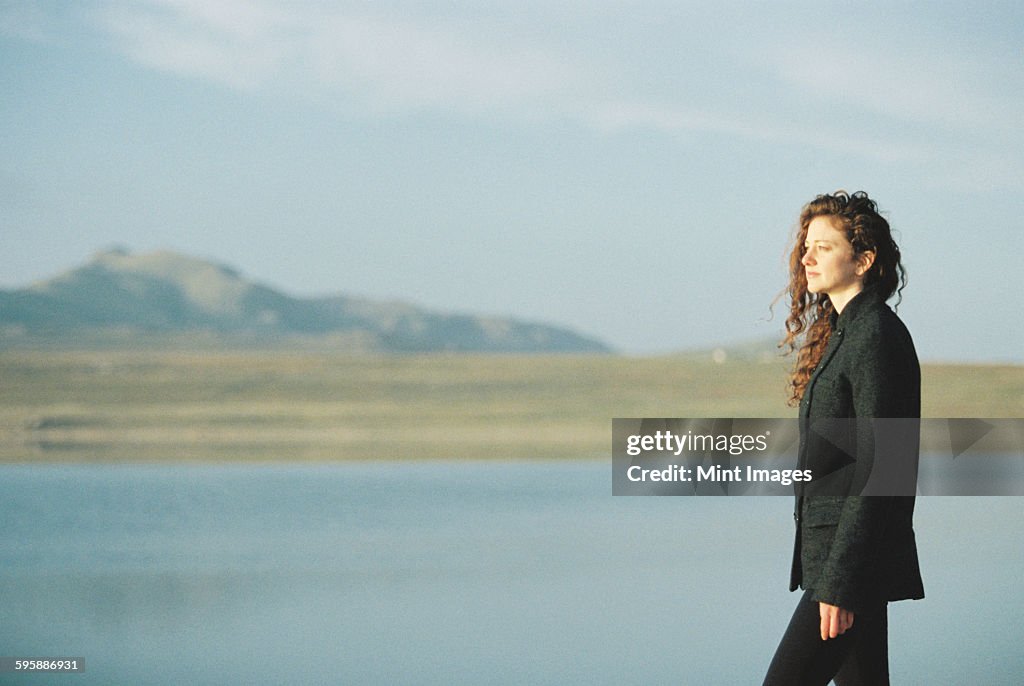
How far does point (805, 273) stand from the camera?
1345 millimetres

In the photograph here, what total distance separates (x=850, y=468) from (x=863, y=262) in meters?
0.23

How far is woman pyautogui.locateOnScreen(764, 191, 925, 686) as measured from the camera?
3.84ft

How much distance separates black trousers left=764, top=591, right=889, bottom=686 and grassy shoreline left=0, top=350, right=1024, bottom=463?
4141 millimetres

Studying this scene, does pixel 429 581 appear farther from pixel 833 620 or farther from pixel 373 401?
pixel 373 401

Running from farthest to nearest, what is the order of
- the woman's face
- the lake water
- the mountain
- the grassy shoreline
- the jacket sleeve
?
the mountain, the grassy shoreline, the lake water, the woman's face, the jacket sleeve

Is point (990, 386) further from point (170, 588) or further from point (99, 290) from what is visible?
point (99, 290)

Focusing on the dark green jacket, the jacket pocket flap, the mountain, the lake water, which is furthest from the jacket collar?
the mountain

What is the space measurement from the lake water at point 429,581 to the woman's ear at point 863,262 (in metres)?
1.20

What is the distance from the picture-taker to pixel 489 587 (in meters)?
3.04

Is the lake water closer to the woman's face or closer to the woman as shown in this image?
the woman

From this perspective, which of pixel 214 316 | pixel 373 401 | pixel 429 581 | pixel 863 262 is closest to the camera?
pixel 863 262

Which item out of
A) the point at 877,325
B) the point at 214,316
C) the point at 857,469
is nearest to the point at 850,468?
the point at 857,469

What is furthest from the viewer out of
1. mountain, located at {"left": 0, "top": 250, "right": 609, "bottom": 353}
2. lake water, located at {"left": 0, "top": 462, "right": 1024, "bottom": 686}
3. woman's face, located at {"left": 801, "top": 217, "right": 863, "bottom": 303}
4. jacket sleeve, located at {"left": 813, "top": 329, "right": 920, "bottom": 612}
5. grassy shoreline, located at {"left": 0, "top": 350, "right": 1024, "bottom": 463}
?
mountain, located at {"left": 0, "top": 250, "right": 609, "bottom": 353}

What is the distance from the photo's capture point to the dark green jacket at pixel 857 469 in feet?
3.84
